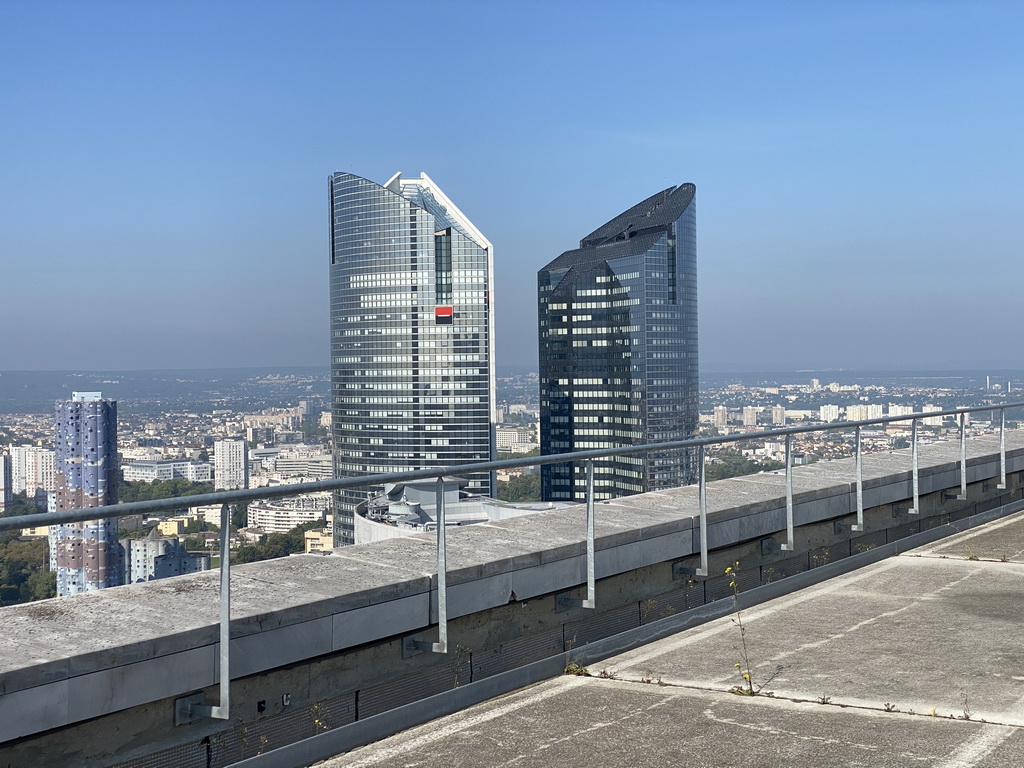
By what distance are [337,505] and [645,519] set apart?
2.54 meters

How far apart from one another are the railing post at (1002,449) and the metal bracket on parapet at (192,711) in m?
10.2

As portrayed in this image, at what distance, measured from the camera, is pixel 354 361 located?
161 metres

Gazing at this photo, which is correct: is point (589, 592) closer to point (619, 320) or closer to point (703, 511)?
point (703, 511)

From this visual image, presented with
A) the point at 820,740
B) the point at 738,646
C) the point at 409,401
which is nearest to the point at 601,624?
the point at 738,646

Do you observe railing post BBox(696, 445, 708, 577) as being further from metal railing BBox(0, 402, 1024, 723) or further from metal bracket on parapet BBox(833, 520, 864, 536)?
metal bracket on parapet BBox(833, 520, 864, 536)

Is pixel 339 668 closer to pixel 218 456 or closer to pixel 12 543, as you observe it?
pixel 12 543

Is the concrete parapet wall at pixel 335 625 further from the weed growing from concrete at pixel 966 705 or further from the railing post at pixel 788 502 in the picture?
the weed growing from concrete at pixel 966 705

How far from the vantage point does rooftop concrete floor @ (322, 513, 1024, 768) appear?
4.81 metres

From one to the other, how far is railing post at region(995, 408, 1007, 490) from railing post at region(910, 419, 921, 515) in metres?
2.11

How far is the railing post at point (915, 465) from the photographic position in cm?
1045

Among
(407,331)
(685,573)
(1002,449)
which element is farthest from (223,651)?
(407,331)

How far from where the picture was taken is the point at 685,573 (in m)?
7.55

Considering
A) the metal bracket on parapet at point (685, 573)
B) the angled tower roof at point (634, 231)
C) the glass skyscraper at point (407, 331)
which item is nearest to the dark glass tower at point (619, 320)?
the angled tower roof at point (634, 231)

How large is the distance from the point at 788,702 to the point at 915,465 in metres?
5.58
